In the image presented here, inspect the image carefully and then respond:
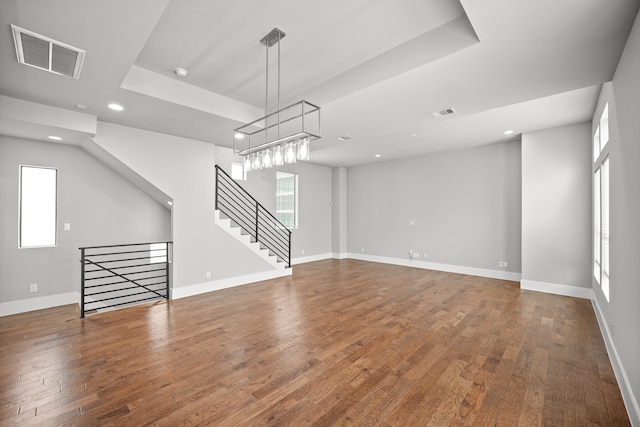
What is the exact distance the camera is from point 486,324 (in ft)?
12.1

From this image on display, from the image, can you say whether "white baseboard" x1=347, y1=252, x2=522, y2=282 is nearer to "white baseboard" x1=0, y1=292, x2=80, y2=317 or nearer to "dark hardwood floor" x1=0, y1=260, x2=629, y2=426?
"dark hardwood floor" x1=0, y1=260, x2=629, y2=426

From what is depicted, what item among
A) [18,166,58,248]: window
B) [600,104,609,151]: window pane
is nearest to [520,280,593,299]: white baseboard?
[600,104,609,151]: window pane

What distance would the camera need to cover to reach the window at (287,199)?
7902 millimetres

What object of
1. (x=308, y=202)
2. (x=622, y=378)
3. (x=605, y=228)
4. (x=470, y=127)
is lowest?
(x=622, y=378)

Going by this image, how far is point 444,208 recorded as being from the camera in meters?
7.14

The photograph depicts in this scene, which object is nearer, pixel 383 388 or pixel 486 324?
pixel 383 388

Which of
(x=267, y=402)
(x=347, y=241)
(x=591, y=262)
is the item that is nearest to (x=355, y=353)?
(x=267, y=402)

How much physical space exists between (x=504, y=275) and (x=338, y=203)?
4887 mm

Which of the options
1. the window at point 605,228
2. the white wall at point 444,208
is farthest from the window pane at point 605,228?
the white wall at point 444,208

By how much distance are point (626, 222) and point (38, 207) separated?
24.0 ft

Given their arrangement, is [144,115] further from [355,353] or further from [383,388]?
[383,388]

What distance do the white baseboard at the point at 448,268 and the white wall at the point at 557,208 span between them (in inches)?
33.7

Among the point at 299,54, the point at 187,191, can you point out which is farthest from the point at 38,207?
the point at 299,54

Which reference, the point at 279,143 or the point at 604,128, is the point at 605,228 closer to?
the point at 604,128
